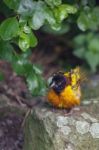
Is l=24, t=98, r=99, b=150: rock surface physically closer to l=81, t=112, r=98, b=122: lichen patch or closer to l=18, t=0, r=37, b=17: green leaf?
l=81, t=112, r=98, b=122: lichen patch

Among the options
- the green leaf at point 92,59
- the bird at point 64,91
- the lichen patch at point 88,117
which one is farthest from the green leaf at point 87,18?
the green leaf at point 92,59

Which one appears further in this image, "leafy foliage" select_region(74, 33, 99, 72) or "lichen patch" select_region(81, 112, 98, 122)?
"leafy foliage" select_region(74, 33, 99, 72)

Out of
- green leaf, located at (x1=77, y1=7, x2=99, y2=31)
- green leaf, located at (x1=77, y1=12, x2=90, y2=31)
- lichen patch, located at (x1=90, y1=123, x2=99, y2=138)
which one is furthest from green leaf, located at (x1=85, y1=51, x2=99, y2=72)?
lichen patch, located at (x1=90, y1=123, x2=99, y2=138)

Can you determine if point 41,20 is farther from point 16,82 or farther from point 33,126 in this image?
point 16,82

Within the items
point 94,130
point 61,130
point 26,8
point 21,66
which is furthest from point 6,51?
point 94,130

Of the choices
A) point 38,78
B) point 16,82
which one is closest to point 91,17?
point 38,78

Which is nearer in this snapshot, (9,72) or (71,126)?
(71,126)
